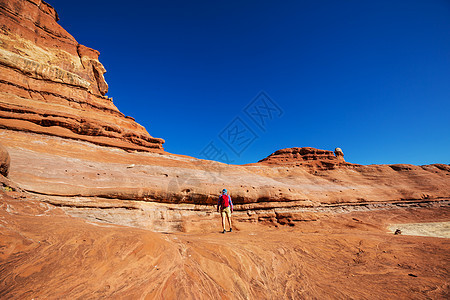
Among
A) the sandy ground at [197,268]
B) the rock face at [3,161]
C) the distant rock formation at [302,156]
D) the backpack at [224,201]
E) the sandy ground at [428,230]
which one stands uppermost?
the distant rock formation at [302,156]

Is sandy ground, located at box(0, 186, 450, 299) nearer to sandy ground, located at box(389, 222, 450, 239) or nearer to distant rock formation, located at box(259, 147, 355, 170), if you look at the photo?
sandy ground, located at box(389, 222, 450, 239)

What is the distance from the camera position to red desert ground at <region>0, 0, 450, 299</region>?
3389 millimetres

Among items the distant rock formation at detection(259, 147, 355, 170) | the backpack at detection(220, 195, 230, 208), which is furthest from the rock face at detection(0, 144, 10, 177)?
the distant rock formation at detection(259, 147, 355, 170)

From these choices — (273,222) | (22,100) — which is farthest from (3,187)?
(273,222)

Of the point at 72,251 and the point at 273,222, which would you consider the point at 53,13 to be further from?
the point at 273,222

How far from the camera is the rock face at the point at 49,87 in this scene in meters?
14.5

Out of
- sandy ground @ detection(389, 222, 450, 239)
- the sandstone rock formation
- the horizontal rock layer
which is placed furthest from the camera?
the sandstone rock formation

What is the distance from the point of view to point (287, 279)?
4293 millimetres

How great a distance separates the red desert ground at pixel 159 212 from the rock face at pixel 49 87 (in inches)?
4.6

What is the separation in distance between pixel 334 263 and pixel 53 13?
3680 centimetres

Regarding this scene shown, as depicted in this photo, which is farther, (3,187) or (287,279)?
(3,187)

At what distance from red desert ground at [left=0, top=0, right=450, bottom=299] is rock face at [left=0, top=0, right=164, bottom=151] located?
0.12m

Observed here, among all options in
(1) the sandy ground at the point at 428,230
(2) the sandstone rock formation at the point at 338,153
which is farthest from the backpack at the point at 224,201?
(2) the sandstone rock formation at the point at 338,153

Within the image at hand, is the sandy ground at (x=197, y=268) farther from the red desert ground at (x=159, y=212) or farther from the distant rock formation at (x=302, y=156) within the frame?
the distant rock formation at (x=302, y=156)
